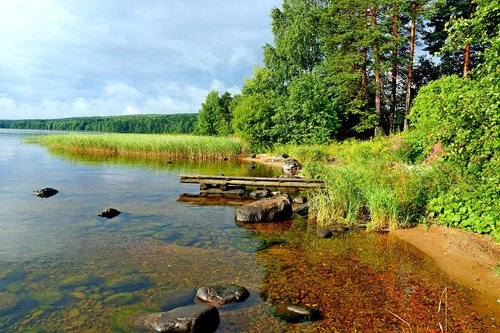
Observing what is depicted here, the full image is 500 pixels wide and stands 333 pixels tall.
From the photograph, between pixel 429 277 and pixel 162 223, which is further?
pixel 162 223

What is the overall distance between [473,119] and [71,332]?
760 cm

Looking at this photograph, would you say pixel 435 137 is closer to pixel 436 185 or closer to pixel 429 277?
pixel 429 277

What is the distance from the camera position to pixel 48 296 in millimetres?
5910

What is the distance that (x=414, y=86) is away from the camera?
136 ft

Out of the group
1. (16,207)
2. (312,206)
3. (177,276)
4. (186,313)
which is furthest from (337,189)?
(16,207)

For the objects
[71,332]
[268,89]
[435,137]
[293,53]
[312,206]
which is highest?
[293,53]

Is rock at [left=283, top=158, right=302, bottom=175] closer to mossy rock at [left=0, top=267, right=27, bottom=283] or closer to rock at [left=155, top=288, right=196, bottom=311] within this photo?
rock at [left=155, top=288, right=196, bottom=311]

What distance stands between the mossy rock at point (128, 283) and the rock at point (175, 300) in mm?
655

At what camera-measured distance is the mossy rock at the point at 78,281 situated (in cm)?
636

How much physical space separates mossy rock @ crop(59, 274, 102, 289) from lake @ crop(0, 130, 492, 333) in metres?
0.02

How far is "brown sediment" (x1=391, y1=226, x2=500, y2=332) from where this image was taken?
19.8ft

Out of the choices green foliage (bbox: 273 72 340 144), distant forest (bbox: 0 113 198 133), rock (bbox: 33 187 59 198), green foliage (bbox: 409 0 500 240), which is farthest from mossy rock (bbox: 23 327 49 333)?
distant forest (bbox: 0 113 198 133)

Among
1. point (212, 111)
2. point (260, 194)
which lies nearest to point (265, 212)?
point (260, 194)

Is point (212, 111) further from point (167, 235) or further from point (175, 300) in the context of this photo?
point (175, 300)
